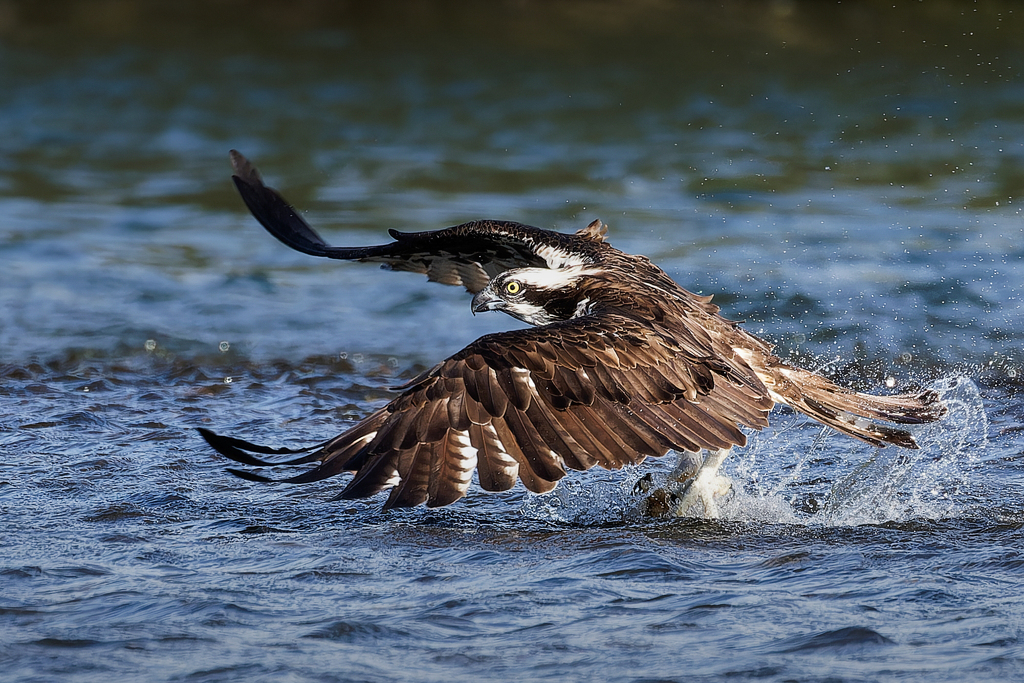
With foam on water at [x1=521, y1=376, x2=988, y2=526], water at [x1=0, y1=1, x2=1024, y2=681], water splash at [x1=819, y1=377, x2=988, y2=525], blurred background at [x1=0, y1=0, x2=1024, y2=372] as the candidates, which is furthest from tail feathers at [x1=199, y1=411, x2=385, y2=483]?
blurred background at [x1=0, y1=0, x2=1024, y2=372]

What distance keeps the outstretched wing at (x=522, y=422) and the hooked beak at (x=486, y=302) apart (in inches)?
42.9

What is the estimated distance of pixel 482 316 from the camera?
9969 millimetres

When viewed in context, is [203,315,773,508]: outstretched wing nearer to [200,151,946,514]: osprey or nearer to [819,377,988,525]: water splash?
[200,151,946,514]: osprey

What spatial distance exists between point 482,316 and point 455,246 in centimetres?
340

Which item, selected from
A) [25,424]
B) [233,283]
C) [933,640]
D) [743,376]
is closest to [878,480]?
[743,376]

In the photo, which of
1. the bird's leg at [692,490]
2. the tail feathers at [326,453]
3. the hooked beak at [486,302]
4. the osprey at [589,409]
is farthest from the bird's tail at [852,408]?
the tail feathers at [326,453]

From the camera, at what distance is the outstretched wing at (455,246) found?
633 centimetres

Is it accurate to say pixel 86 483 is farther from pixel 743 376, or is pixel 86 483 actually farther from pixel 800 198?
pixel 800 198

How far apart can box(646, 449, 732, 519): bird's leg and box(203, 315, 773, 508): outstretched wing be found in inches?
20.5

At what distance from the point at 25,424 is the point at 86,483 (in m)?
1.42

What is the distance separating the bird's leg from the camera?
5.41 metres

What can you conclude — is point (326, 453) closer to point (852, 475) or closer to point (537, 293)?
point (537, 293)

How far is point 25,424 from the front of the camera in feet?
23.1

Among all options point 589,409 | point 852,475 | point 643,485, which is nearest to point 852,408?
point 852,475
